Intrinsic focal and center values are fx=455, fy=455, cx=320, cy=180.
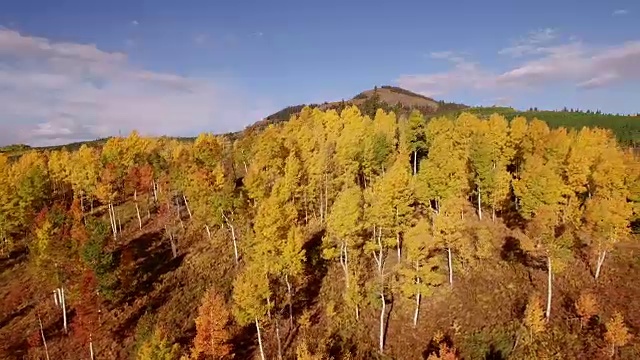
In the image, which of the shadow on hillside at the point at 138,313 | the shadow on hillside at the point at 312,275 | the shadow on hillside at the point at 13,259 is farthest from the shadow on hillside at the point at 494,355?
the shadow on hillside at the point at 13,259

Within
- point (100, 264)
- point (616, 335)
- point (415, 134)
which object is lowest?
point (616, 335)

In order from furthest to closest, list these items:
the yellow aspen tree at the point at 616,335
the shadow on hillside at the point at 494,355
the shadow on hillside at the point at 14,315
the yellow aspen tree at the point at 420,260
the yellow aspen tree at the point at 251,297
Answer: the shadow on hillside at the point at 14,315 < the yellow aspen tree at the point at 251,297 < the yellow aspen tree at the point at 420,260 < the shadow on hillside at the point at 494,355 < the yellow aspen tree at the point at 616,335

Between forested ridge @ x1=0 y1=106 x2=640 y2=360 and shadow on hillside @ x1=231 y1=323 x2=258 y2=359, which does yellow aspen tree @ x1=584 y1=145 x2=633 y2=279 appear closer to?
forested ridge @ x1=0 y1=106 x2=640 y2=360

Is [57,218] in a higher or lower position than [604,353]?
higher

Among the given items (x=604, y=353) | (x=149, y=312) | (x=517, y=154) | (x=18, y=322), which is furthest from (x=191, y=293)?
(x=517, y=154)

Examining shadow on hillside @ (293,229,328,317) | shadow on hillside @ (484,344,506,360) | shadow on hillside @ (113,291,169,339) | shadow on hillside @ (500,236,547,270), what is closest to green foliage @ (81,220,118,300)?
shadow on hillside @ (113,291,169,339)

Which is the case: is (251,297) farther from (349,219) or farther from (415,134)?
Answer: (415,134)

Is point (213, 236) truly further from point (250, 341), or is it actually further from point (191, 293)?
point (250, 341)

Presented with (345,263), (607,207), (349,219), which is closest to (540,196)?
(607,207)

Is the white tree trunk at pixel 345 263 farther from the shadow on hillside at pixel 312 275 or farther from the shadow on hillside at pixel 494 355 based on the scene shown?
the shadow on hillside at pixel 494 355
